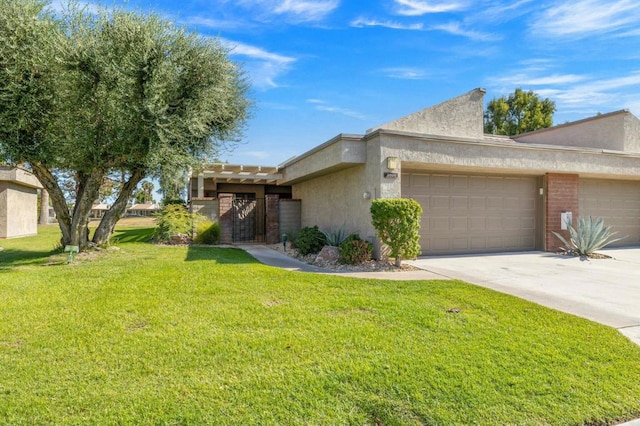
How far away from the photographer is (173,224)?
50.4ft

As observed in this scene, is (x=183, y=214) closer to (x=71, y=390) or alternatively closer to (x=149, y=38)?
(x=149, y=38)

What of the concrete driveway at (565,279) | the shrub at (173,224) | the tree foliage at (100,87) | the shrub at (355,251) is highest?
the tree foliage at (100,87)

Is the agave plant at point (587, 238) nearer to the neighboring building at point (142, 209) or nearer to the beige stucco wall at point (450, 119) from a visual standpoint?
the beige stucco wall at point (450, 119)

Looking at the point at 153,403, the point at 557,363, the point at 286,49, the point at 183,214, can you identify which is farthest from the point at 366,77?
the point at 153,403

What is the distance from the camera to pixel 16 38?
365 inches

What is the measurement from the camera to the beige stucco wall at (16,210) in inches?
737

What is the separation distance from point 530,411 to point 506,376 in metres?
0.49

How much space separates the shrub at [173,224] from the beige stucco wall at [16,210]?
9.40m

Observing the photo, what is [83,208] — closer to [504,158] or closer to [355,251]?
[355,251]

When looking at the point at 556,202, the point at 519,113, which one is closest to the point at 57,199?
the point at 556,202

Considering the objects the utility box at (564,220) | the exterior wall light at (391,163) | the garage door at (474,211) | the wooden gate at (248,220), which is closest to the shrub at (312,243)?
the garage door at (474,211)

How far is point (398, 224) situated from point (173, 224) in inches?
413

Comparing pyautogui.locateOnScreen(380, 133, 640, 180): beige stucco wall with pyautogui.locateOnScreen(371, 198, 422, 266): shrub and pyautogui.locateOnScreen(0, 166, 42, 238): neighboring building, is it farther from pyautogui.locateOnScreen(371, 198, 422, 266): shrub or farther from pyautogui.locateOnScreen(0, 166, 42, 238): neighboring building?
pyautogui.locateOnScreen(0, 166, 42, 238): neighboring building

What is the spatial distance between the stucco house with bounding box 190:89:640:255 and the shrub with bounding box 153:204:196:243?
17.7ft
